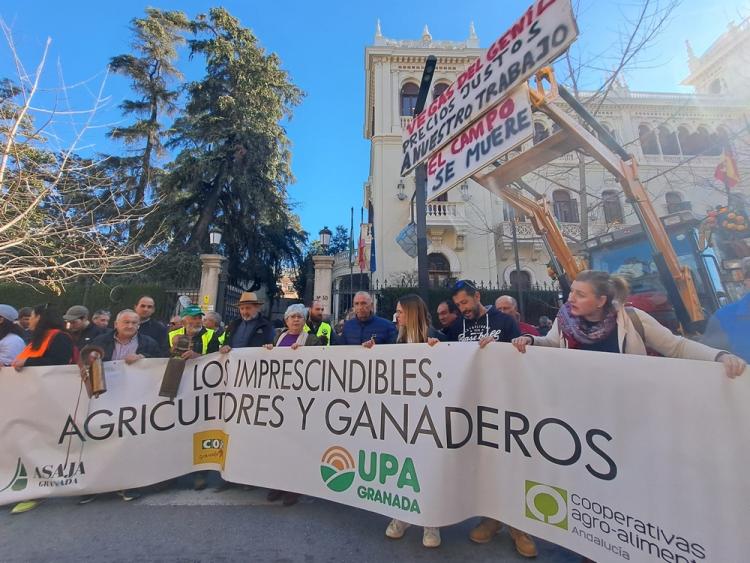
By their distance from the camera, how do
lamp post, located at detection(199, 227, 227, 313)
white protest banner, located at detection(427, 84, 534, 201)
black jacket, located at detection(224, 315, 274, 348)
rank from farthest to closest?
lamp post, located at detection(199, 227, 227, 313)
black jacket, located at detection(224, 315, 274, 348)
white protest banner, located at detection(427, 84, 534, 201)

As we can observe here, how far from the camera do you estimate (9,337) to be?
3.80m

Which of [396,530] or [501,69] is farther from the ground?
[501,69]

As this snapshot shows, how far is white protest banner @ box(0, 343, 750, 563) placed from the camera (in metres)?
1.77

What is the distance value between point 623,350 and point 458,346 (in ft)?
3.32

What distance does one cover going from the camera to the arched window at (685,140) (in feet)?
73.3

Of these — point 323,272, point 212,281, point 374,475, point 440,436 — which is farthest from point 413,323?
point 212,281

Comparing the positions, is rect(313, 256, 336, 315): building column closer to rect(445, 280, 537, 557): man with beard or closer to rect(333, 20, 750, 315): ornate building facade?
rect(333, 20, 750, 315): ornate building facade

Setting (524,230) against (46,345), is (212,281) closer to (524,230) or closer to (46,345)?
(46,345)

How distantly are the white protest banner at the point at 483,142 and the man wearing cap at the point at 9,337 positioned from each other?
15.1 ft

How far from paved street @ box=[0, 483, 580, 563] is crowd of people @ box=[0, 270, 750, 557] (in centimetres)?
12

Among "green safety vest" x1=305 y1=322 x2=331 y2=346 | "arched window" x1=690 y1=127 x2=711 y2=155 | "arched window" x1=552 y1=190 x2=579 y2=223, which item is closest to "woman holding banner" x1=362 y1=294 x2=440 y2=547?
"green safety vest" x1=305 y1=322 x2=331 y2=346

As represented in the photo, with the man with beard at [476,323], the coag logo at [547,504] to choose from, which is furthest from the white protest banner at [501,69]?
the coag logo at [547,504]

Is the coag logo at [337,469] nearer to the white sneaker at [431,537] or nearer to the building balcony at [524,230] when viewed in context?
the white sneaker at [431,537]

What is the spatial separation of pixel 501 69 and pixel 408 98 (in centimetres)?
1937
